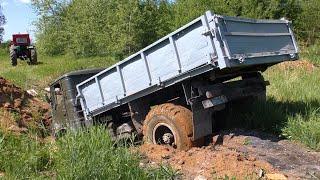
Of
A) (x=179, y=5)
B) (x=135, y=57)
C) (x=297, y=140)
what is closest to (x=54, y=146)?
(x=135, y=57)

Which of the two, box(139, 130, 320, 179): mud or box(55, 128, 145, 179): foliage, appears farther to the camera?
box(139, 130, 320, 179): mud

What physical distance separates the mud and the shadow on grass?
0.43 m

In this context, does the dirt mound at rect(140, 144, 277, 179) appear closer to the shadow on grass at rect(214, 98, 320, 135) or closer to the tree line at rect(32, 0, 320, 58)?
the shadow on grass at rect(214, 98, 320, 135)

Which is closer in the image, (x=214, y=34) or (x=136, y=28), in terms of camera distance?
(x=214, y=34)

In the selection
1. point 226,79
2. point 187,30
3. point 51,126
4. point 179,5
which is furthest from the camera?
point 179,5

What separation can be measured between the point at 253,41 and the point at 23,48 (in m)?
25.0

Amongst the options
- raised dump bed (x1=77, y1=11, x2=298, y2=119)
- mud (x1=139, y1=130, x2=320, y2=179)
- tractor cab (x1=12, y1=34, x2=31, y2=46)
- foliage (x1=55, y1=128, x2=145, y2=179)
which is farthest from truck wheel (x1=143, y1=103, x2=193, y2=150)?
tractor cab (x1=12, y1=34, x2=31, y2=46)

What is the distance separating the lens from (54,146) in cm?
716

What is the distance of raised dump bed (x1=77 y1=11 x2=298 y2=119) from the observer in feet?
25.9

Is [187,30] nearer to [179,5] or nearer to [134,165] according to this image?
[134,165]

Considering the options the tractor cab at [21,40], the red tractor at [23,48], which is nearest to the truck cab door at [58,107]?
the red tractor at [23,48]

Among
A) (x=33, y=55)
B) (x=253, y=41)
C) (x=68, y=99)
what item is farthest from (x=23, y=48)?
(x=253, y=41)

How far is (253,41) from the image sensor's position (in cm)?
873

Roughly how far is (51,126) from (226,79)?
4827 mm
